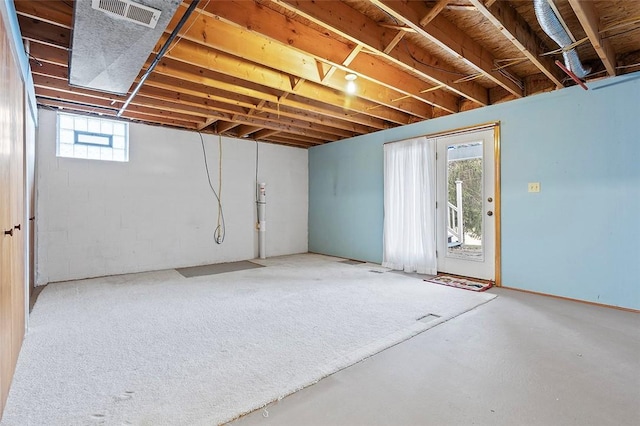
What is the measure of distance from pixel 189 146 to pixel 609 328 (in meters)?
5.89

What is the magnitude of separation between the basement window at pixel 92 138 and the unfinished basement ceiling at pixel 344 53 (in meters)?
0.26

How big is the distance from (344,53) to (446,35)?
909 millimetres

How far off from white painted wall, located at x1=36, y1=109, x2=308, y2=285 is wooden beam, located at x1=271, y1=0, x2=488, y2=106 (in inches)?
140

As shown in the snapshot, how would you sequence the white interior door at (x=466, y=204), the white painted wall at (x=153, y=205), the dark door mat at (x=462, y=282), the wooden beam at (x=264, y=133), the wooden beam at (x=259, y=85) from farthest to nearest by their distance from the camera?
the wooden beam at (x=264, y=133) < the white painted wall at (x=153, y=205) < the white interior door at (x=466, y=204) < the dark door mat at (x=462, y=282) < the wooden beam at (x=259, y=85)

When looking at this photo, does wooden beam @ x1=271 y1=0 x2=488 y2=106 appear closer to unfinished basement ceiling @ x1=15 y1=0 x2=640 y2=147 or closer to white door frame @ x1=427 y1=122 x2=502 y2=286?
unfinished basement ceiling @ x1=15 y1=0 x2=640 y2=147

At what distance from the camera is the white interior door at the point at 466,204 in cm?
419

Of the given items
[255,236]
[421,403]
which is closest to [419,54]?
[421,403]

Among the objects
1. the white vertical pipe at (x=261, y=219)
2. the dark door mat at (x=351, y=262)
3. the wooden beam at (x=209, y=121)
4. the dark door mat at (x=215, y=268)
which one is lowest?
the dark door mat at (x=215, y=268)

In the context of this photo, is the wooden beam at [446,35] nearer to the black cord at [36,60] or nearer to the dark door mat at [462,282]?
the dark door mat at [462,282]

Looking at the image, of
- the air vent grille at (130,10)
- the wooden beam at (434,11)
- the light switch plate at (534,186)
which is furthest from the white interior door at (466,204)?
the air vent grille at (130,10)

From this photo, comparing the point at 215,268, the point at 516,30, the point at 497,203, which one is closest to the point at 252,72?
the point at 516,30

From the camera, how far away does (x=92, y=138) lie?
465 centimetres

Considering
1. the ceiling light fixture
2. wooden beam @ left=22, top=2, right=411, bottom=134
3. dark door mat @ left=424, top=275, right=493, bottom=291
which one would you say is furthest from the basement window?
dark door mat @ left=424, top=275, right=493, bottom=291

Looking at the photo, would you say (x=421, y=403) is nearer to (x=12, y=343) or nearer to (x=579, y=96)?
(x=12, y=343)
